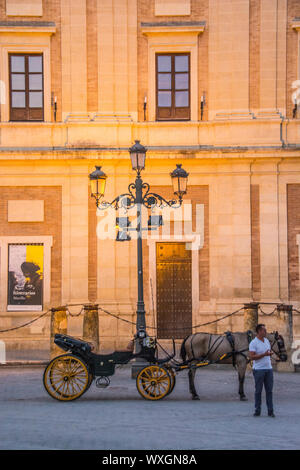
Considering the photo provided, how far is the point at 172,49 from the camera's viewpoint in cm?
2250

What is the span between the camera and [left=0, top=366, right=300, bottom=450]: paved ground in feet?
30.7

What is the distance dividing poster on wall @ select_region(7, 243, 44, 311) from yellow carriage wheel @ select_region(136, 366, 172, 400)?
31.3ft

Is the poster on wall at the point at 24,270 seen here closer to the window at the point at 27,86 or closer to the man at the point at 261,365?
the window at the point at 27,86

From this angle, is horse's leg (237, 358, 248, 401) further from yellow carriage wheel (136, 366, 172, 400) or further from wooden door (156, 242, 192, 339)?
wooden door (156, 242, 192, 339)

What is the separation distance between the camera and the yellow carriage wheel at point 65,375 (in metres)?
13.1

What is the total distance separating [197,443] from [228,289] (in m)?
12.9

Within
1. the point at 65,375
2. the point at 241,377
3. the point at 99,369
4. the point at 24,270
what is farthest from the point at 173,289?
the point at 65,375

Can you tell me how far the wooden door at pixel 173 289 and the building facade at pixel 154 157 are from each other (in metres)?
0.03

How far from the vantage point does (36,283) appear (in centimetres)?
2241

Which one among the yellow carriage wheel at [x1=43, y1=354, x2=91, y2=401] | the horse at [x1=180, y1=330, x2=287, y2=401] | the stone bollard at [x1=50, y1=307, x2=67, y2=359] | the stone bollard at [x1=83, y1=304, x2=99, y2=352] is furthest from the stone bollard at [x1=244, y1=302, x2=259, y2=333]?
the yellow carriage wheel at [x1=43, y1=354, x2=91, y2=401]

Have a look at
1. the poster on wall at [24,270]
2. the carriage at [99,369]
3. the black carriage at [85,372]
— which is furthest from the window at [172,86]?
the black carriage at [85,372]

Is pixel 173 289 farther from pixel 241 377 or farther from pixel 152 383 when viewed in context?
pixel 152 383
